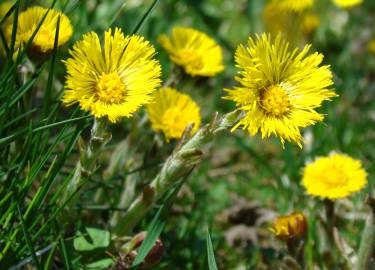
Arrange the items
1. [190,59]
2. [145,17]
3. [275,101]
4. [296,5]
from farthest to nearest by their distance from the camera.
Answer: [296,5] < [190,59] < [145,17] < [275,101]

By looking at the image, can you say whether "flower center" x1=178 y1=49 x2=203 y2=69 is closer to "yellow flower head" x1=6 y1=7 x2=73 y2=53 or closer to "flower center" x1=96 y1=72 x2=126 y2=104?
"yellow flower head" x1=6 y1=7 x2=73 y2=53

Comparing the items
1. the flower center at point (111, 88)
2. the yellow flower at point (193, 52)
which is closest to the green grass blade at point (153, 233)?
the flower center at point (111, 88)

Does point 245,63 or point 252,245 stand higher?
point 245,63

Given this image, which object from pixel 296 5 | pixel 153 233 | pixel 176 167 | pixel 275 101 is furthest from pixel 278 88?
pixel 296 5

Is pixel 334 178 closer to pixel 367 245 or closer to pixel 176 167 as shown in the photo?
pixel 367 245

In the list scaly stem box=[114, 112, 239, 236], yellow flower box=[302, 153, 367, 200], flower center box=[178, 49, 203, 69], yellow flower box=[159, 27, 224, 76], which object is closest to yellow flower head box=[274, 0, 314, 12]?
yellow flower box=[159, 27, 224, 76]

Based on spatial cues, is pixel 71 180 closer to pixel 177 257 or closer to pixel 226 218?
pixel 177 257

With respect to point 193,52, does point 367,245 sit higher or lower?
lower

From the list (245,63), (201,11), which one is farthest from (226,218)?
(201,11)
